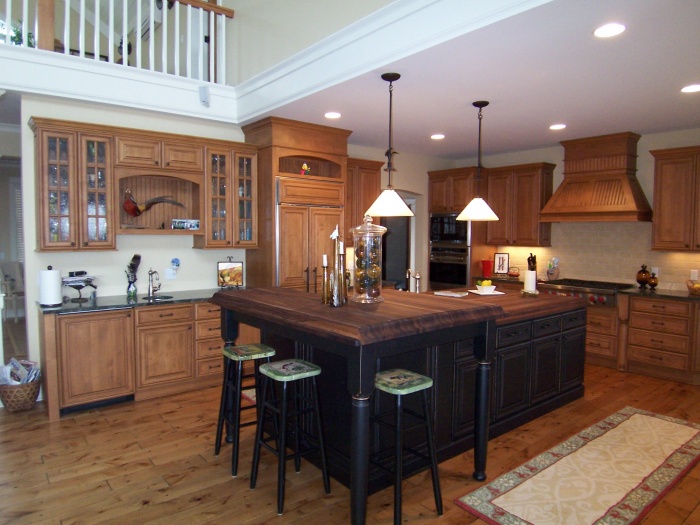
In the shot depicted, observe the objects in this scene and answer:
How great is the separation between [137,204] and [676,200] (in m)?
5.83

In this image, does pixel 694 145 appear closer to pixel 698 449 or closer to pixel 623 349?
pixel 623 349

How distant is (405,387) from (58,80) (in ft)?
12.9

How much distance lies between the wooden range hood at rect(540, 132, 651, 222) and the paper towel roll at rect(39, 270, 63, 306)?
5589mm

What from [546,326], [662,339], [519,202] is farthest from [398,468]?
[519,202]

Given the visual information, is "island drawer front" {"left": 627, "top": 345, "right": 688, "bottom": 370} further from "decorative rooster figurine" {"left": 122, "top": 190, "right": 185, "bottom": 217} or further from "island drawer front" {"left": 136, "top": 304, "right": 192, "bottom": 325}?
"decorative rooster figurine" {"left": 122, "top": 190, "right": 185, "bottom": 217}

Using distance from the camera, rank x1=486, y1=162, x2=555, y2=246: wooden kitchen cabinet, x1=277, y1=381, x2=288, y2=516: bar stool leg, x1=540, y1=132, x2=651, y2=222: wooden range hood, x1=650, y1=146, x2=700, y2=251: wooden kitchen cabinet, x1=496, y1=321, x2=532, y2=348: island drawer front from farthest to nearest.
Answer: x1=486, y1=162, x2=555, y2=246: wooden kitchen cabinet → x1=540, y1=132, x2=651, y2=222: wooden range hood → x1=650, y1=146, x2=700, y2=251: wooden kitchen cabinet → x1=496, y1=321, x2=532, y2=348: island drawer front → x1=277, y1=381, x2=288, y2=516: bar stool leg

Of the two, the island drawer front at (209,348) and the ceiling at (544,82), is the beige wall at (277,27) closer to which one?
the ceiling at (544,82)

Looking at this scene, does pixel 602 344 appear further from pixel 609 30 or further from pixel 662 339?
pixel 609 30

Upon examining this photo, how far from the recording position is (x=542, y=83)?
151 inches

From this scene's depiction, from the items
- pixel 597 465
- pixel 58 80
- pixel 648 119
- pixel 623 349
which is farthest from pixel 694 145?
pixel 58 80

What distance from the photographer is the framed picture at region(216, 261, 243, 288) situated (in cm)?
542

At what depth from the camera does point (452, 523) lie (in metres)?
2.59

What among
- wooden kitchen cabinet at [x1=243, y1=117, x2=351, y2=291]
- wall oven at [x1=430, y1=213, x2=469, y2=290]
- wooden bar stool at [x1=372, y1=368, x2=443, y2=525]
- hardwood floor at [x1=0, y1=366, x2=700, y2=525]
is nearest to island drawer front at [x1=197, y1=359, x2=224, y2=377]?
hardwood floor at [x1=0, y1=366, x2=700, y2=525]

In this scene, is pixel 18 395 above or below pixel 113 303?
below
